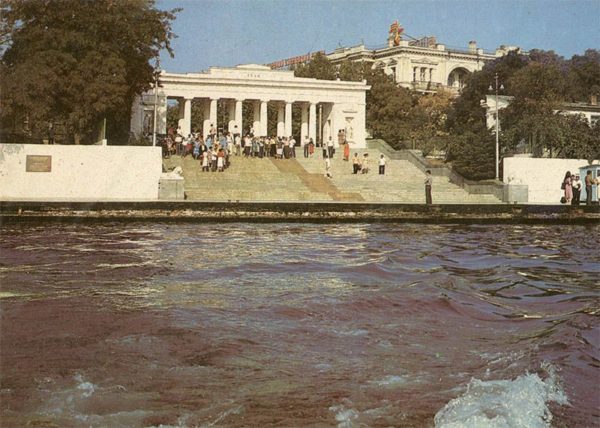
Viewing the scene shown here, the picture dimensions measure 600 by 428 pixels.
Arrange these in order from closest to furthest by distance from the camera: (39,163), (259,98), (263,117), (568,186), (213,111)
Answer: (39,163) < (568,186) < (213,111) < (259,98) < (263,117)

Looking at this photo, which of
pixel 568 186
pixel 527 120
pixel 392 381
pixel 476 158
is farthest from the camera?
pixel 527 120

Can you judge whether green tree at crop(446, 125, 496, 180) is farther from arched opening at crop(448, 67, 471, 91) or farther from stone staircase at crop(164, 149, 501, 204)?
arched opening at crop(448, 67, 471, 91)

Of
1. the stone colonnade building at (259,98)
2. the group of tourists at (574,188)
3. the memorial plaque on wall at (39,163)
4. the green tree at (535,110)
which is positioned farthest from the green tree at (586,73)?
the memorial plaque on wall at (39,163)

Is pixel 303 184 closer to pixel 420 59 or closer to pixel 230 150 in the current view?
pixel 230 150

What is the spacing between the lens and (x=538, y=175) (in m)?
36.8

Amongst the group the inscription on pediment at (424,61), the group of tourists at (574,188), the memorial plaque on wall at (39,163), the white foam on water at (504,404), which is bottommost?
the white foam on water at (504,404)

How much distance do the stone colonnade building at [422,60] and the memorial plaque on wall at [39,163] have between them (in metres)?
71.9

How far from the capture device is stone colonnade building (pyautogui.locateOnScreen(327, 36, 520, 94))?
10206 centimetres

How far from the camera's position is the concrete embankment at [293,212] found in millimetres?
22812

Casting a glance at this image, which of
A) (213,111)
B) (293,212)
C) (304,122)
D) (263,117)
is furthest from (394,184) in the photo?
(304,122)

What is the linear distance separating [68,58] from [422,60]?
75.6 m

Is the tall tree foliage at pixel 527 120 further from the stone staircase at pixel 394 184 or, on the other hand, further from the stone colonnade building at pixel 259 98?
the stone colonnade building at pixel 259 98

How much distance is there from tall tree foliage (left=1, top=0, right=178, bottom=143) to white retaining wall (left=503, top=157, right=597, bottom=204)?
17920 millimetres

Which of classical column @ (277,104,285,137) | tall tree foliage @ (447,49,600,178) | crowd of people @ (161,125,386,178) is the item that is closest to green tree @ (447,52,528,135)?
tall tree foliage @ (447,49,600,178)
